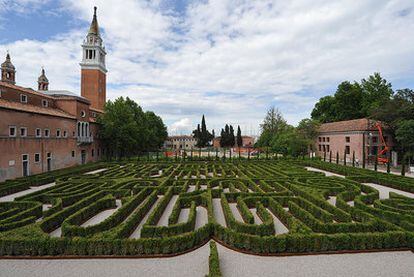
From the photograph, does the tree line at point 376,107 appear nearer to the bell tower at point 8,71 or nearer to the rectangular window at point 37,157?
the rectangular window at point 37,157

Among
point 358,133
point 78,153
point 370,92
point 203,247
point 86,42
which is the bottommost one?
point 203,247

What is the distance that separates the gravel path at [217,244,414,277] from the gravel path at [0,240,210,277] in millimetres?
1154

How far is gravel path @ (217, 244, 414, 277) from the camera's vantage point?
8.43m

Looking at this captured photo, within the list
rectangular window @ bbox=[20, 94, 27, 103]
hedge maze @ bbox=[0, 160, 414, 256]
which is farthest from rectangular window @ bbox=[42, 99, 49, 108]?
hedge maze @ bbox=[0, 160, 414, 256]

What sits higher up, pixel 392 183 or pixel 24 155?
pixel 24 155

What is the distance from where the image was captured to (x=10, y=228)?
11.4m

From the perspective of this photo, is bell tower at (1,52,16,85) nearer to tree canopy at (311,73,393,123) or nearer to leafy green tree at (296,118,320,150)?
leafy green tree at (296,118,320,150)

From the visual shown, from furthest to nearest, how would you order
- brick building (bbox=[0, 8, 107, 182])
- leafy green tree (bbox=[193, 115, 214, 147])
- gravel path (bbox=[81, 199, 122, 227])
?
leafy green tree (bbox=[193, 115, 214, 147]) → brick building (bbox=[0, 8, 107, 182]) → gravel path (bbox=[81, 199, 122, 227])

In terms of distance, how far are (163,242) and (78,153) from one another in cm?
3543

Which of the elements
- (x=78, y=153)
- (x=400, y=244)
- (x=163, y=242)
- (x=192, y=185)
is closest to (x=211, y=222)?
(x=163, y=242)

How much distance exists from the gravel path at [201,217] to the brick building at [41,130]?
884 inches

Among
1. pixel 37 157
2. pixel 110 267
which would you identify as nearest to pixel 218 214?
pixel 110 267

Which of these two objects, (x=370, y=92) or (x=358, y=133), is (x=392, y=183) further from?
(x=370, y=92)

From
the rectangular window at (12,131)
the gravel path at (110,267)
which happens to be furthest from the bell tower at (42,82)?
the gravel path at (110,267)
